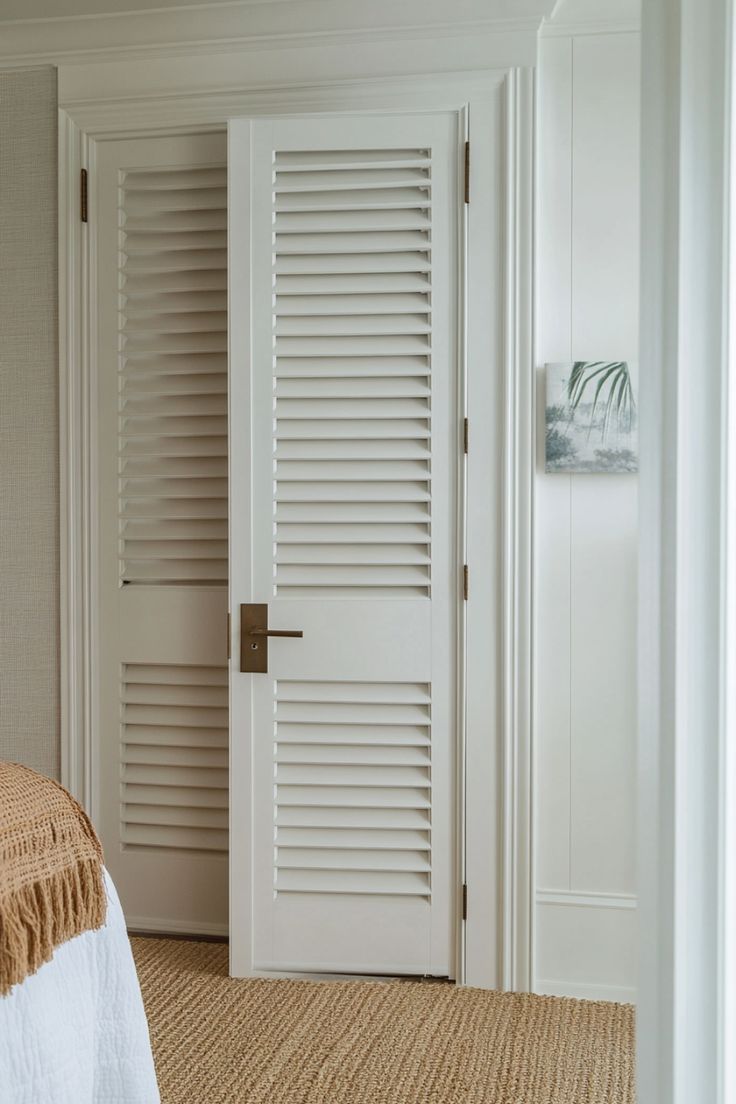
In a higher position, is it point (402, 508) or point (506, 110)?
point (506, 110)

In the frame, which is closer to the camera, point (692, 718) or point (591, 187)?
point (692, 718)

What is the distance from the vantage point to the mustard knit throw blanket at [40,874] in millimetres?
1241

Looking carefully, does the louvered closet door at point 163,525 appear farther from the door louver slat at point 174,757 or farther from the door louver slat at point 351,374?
the door louver slat at point 351,374

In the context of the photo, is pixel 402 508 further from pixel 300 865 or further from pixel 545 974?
pixel 545 974

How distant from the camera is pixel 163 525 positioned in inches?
112

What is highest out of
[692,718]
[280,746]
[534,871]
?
[692,718]

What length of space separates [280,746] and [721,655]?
1566 millimetres

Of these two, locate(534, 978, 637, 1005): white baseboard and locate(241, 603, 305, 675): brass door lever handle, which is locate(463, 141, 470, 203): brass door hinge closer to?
locate(241, 603, 305, 675): brass door lever handle

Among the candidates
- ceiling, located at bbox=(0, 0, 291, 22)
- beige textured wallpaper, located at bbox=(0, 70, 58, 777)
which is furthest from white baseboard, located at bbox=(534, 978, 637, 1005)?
ceiling, located at bbox=(0, 0, 291, 22)

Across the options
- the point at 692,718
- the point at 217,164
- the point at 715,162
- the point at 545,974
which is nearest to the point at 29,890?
the point at 692,718

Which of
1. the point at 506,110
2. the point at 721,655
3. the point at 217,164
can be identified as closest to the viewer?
the point at 721,655

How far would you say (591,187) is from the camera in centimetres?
262

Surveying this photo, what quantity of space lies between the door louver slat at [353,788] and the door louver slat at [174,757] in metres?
0.27

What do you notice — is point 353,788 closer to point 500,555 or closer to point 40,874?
point 500,555
